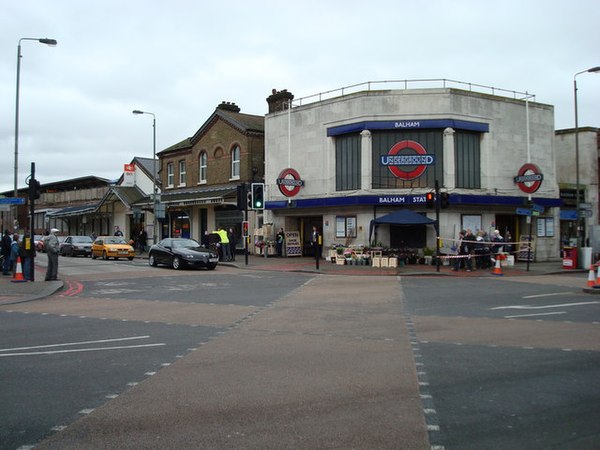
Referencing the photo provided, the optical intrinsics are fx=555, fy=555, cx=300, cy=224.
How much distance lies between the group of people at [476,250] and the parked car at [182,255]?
1055 cm

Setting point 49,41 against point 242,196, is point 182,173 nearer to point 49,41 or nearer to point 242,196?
point 242,196

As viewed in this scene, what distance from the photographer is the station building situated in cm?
2667

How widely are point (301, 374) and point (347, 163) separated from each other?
22.3m

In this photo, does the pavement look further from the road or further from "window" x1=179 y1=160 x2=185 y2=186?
"window" x1=179 y1=160 x2=185 y2=186

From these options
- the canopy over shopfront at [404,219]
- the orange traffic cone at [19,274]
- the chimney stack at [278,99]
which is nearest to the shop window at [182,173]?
the chimney stack at [278,99]

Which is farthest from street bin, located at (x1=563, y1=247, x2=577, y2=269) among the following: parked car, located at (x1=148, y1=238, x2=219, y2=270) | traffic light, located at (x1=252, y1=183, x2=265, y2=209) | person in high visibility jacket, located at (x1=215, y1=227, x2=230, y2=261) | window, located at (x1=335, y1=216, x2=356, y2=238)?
person in high visibility jacket, located at (x1=215, y1=227, x2=230, y2=261)

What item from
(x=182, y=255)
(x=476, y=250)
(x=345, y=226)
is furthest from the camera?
(x=345, y=226)

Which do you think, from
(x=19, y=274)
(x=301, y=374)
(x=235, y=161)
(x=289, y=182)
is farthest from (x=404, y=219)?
(x=301, y=374)

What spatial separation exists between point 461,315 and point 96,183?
53.9m

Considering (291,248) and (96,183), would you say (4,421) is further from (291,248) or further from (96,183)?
(96,183)

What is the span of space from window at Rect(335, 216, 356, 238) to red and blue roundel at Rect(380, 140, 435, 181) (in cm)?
316

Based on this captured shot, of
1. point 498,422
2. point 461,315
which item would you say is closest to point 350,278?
point 461,315

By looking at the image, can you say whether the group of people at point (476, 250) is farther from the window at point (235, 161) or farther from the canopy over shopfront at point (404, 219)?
the window at point (235, 161)

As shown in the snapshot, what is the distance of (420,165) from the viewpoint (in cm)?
2670
